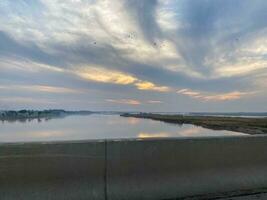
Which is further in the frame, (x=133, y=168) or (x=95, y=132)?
(x=95, y=132)

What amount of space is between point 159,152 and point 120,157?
0.72 metres

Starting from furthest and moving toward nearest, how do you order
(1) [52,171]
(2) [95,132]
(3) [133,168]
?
(2) [95,132] → (3) [133,168] → (1) [52,171]

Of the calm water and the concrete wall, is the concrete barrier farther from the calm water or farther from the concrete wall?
the calm water

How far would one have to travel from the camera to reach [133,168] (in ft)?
18.1

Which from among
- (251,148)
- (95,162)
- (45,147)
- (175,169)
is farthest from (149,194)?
(251,148)

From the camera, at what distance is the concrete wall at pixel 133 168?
4.96 metres

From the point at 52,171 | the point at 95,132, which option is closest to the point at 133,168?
the point at 52,171

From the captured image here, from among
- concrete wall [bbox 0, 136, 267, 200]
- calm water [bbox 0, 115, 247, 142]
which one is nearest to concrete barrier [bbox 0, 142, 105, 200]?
concrete wall [bbox 0, 136, 267, 200]

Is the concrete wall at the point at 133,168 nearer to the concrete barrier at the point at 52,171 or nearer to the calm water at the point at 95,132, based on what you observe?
the concrete barrier at the point at 52,171

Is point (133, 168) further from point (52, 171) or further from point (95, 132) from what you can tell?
point (95, 132)

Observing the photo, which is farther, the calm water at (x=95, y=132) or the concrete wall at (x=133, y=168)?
the calm water at (x=95, y=132)

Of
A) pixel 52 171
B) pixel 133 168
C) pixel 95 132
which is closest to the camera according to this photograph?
pixel 52 171

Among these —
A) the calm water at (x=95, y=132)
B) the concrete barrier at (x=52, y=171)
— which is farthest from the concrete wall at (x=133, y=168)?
the calm water at (x=95, y=132)

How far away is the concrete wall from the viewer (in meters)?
4.96
